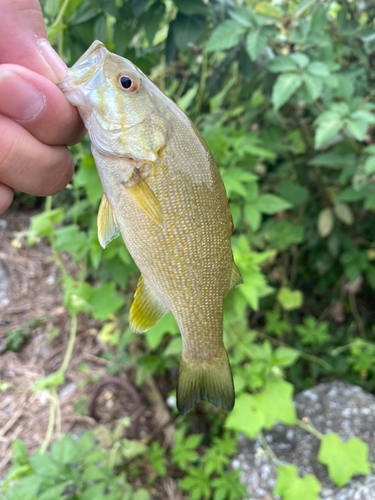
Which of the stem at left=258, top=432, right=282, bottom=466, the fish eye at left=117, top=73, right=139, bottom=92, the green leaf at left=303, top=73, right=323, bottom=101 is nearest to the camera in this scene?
the fish eye at left=117, top=73, right=139, bottom=92

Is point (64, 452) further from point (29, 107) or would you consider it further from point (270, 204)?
→ point (270, 204)

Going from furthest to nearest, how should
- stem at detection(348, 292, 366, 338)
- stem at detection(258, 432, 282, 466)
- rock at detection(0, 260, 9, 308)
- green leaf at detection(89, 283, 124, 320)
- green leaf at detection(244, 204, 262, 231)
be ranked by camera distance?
rock at detection(0, 260, 9, 308), stem at detection(348, 292, 366, 338), stem at detection(258, 432, 282, 466), green leaf at detection(244, 204, 262, 231), green leaf at detection(89, 283, 124, 320)

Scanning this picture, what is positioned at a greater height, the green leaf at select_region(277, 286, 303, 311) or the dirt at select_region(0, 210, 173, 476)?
the dirt at select_region(0, 210, 173, 476)

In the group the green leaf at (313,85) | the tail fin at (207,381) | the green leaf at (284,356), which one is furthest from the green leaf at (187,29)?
the green leaf at (284,356)

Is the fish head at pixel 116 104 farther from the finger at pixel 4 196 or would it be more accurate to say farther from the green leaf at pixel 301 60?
the green leaf at pixel 301 60

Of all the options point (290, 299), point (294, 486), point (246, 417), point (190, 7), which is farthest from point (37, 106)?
point (290, 299)

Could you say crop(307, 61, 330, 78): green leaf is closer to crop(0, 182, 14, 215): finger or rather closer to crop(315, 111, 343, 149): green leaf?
crop(315, 111, 343, 149): green leaf

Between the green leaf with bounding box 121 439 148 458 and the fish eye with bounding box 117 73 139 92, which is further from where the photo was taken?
the green leaf with bounding box 121 439 148 458

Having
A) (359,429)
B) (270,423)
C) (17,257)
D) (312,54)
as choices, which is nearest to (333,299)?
(359,429)

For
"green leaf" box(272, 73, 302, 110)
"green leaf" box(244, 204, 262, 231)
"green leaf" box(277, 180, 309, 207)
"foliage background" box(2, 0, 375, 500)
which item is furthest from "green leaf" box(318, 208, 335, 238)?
"green leaf" box(272, 73, 302, 110)
